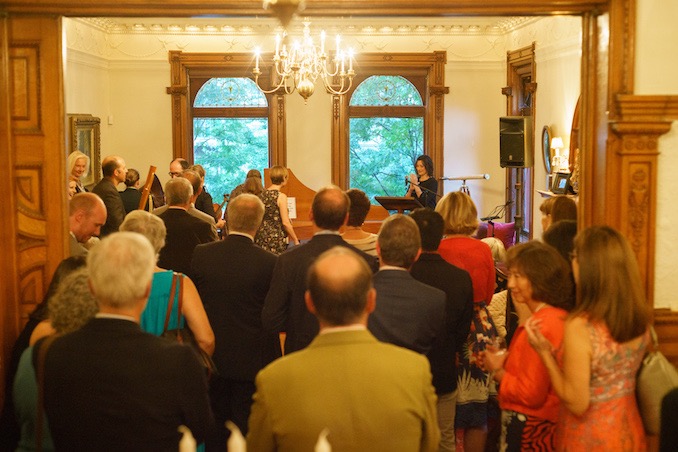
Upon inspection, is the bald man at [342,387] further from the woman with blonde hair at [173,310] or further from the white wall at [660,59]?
the white wall at [660,59]

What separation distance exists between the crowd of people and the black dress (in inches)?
205

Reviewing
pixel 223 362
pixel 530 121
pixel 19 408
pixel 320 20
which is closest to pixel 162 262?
pixel 223 362

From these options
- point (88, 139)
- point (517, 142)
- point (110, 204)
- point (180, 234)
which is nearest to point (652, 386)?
point (180, 234)

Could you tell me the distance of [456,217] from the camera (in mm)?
4707

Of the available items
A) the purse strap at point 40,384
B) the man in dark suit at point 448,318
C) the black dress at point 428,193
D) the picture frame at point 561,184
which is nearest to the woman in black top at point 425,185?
the black dress at point 428,193

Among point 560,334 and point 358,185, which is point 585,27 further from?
point 358,185

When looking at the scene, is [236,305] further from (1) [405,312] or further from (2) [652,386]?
(2) [652,386]

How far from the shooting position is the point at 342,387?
2.24 m

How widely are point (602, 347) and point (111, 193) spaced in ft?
15.8

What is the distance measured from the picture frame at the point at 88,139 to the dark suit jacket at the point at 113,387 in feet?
28.2

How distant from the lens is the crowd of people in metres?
2.29

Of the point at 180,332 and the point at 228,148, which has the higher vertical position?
the point at 228,148

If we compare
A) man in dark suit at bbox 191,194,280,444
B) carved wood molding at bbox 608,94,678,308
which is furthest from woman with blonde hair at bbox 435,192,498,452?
man in dark suit at bbox 191,194,280,444

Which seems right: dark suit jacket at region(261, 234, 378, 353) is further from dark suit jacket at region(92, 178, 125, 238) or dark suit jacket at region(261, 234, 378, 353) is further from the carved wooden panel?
dark suit jacket at region(92, 178, 125, 238)
